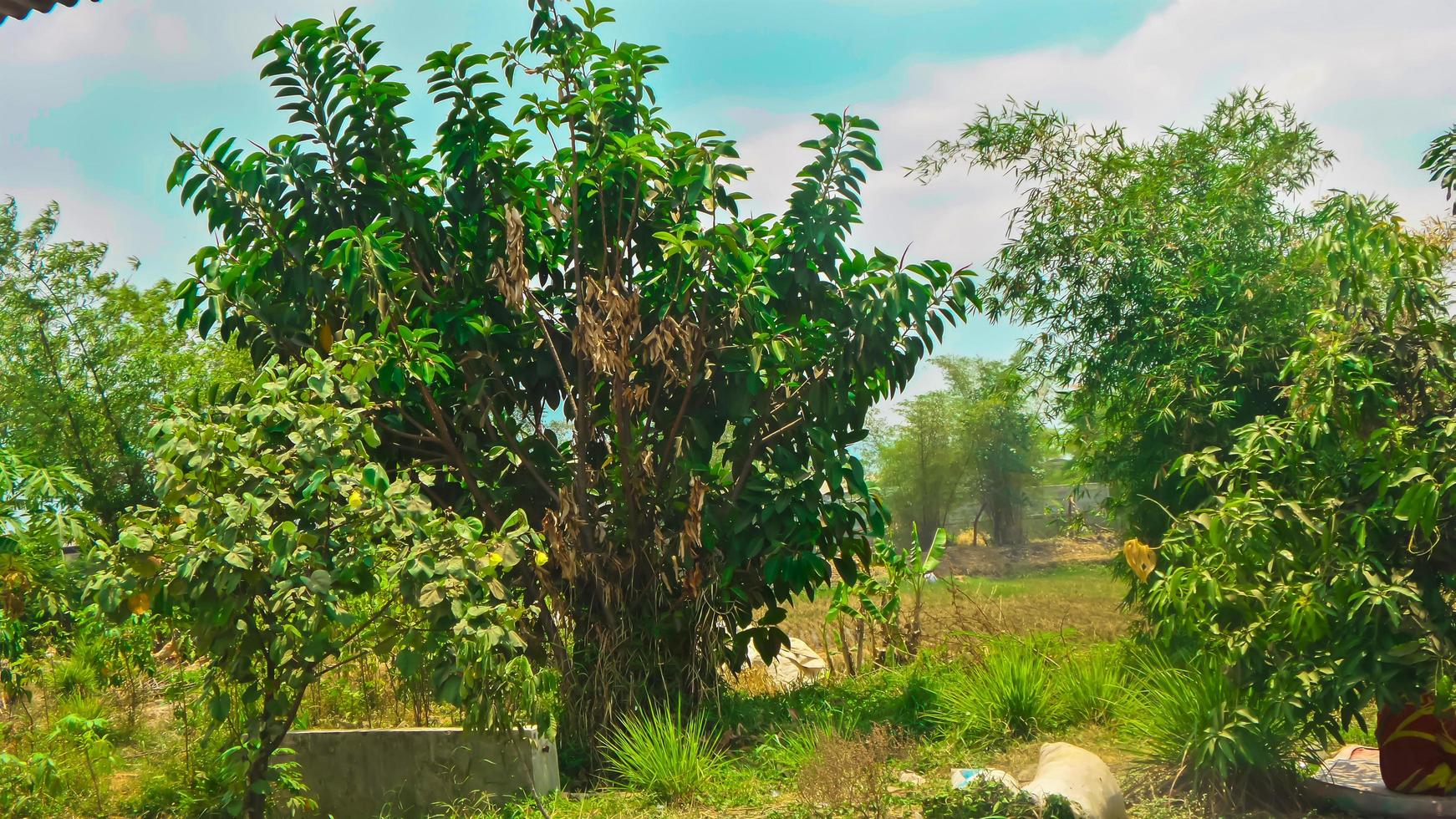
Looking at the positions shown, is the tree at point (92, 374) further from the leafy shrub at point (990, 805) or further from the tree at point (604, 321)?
the leafy shrub at point (990, 805)

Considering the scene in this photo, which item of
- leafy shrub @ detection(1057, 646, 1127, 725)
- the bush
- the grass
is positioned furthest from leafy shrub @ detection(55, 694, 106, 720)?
leafy shrub @ detection(1057, 646, 1127, 725)

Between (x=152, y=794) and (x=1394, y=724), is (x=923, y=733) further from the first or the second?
(x=152, y=794)

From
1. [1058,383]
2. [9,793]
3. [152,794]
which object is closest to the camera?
[9,793]

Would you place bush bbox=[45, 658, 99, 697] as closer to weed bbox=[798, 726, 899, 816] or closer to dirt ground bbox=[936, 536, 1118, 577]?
weed bbox=[798, 726, 899, 816]

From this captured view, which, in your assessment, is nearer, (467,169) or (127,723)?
(467,169)

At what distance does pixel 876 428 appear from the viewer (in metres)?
25.0

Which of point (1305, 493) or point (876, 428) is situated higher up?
point (876, 428)

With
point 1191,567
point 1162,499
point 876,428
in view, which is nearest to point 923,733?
point 1191,567

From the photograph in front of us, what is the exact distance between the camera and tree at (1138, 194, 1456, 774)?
4.26 meters

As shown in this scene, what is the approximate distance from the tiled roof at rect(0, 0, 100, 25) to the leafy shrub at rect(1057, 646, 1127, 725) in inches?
214

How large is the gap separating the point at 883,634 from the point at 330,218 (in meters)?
4.86

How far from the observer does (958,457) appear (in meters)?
23.8

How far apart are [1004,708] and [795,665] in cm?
385

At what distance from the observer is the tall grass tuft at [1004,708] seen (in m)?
6.02
